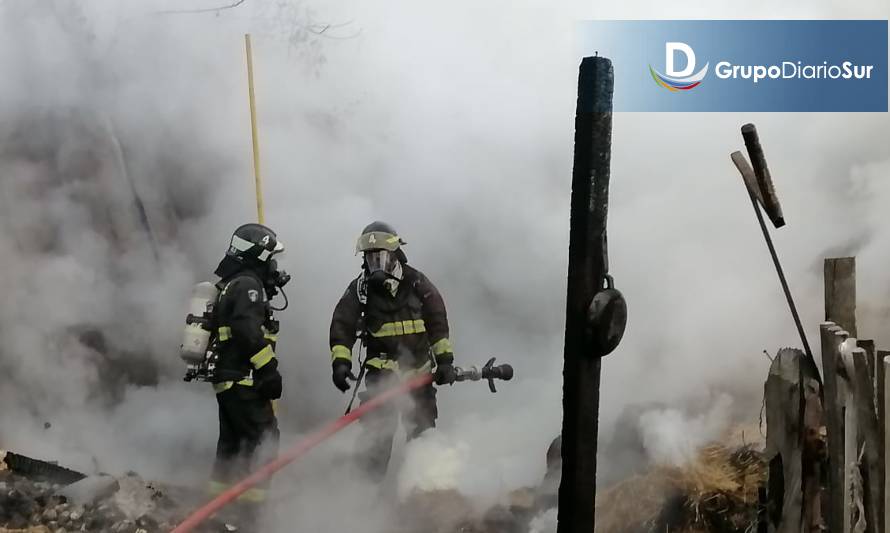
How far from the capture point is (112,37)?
337 cm

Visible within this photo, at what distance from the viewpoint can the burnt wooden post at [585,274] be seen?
2.44m

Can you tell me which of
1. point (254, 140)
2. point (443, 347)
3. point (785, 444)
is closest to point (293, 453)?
point (443, 347)

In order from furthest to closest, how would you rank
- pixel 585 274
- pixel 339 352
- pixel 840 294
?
pixel 339 352, pixel 840 294, pixel 585 274

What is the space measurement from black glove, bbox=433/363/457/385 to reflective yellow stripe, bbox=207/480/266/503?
87 centimetres

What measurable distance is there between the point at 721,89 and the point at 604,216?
122cm

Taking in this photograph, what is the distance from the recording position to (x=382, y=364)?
136 inches

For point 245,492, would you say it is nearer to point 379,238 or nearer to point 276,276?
point 276,276

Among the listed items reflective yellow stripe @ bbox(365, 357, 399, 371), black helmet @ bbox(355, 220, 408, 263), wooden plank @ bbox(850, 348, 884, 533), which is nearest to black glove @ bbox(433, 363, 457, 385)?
reflective yellow stripe @ bbox(365, 357, 399, 371)

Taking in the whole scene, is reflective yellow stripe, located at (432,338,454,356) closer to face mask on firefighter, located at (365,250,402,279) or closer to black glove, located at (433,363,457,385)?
black glove, located at (433,363,457,385)

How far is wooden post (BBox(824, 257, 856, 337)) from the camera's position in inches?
110

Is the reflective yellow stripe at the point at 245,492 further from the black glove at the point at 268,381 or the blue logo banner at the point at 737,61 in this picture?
the blue logo banner at the point at 737,61

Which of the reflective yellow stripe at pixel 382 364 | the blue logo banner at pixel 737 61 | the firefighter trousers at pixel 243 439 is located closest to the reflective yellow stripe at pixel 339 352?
the reflective yellow stripe at pixel 382 364

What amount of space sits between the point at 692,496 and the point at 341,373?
1578mm

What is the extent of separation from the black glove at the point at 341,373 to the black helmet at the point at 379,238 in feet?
1.60
